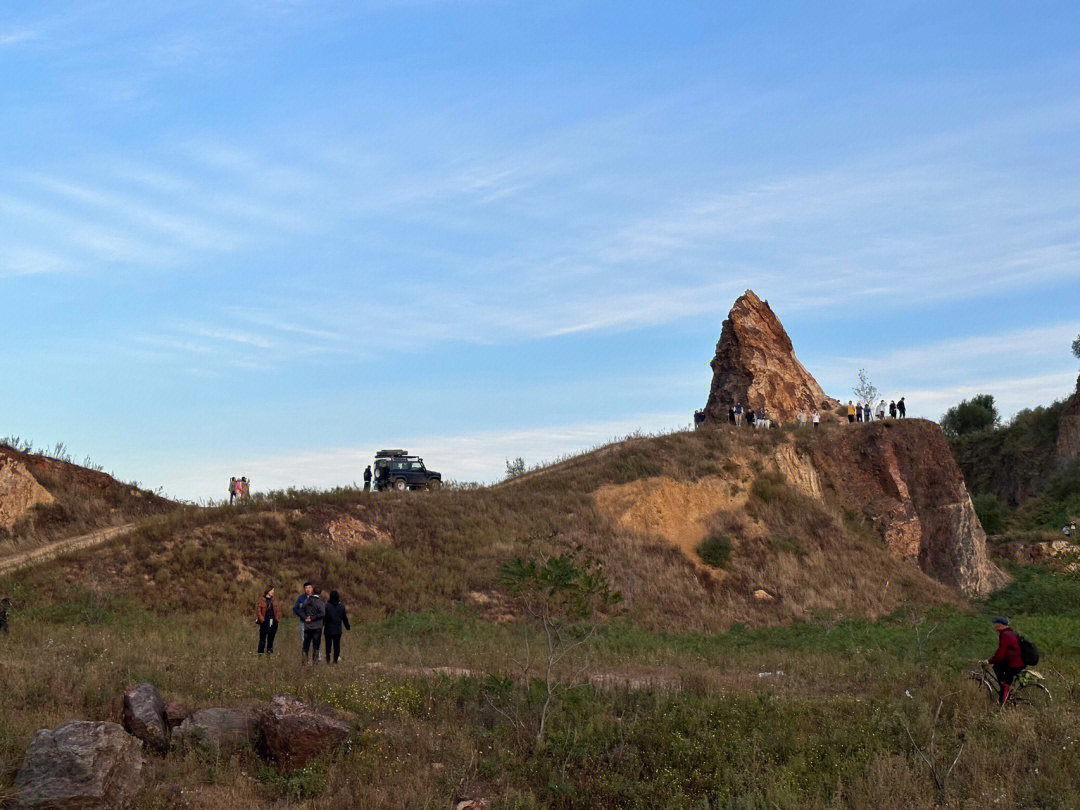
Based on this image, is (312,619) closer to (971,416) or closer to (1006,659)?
(1006,659)

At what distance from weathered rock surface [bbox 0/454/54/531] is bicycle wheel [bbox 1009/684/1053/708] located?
28.6 metres

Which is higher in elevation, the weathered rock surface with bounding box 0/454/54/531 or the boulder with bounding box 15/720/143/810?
the weathered rock surface with bounding box 0/454/54/531

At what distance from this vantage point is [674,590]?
29234mm

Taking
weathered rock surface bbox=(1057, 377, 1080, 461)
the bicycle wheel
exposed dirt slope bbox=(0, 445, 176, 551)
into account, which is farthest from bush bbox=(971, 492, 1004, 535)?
exposed dirt slope bbox=(0, 445, 176, 551)

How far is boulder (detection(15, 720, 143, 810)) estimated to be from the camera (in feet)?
32.6

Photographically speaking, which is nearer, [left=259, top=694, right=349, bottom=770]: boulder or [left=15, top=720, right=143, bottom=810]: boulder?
[left=15, top=720, right=143, bottom=810]: boulder

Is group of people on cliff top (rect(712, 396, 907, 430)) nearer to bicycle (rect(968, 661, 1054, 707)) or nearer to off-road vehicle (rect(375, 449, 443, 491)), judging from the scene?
off-road vehicle (rect(375, 449, 443, 491))

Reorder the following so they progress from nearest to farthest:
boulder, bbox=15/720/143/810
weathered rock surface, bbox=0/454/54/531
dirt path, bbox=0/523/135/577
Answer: boulder, bbox=15/720/143/810 → dirt path, bbox=0/523/135/577 → weathered rock surface, bbox=0/454/54/531

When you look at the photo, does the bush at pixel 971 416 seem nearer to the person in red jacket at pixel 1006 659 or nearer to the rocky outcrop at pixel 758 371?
the rocky outcrop at pixel 758 371

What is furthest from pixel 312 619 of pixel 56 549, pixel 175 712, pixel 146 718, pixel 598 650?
pixel 56 549

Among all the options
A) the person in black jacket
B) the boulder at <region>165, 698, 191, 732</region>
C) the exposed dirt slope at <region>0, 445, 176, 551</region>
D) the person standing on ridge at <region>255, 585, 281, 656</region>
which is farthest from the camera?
the exposed dirt slope at <region>0, 445, 176, 551</region>

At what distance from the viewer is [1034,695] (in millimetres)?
14055

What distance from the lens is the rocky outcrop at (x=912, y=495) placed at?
3809 cm

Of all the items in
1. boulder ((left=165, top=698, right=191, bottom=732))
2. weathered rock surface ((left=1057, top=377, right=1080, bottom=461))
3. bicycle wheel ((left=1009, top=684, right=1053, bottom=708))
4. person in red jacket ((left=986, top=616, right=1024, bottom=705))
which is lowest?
bicycle wheel ((left=1009, top=684, right=1053, bottom=708))
